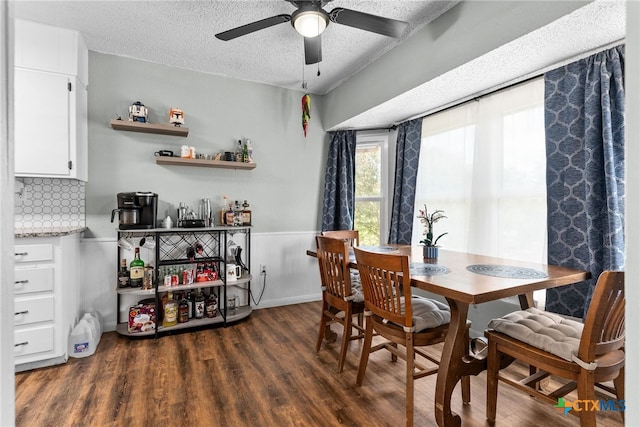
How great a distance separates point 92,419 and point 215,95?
2.90 metres

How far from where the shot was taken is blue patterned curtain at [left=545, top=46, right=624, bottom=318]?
6.15ft

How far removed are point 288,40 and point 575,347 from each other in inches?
111

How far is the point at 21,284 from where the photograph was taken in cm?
215

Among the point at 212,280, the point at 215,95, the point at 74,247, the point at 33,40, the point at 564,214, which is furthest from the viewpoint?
the point at 215,95

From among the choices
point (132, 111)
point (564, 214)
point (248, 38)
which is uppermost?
point (248, 38)

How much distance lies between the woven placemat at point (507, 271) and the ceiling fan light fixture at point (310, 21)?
1764mm

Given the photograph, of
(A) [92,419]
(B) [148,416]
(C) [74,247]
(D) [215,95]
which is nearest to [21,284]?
(C) [74,247]

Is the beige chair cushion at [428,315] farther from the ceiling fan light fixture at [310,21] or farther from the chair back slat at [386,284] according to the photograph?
the ceiling fan light fixture at [310,21]

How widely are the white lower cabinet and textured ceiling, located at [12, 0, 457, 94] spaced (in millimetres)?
1672

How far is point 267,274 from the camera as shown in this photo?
361 cm

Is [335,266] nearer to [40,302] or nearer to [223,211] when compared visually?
[223,211]

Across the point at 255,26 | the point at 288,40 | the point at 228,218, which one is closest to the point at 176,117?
the point at 228,218

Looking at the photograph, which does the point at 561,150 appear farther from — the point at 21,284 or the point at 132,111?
the point at 21,284

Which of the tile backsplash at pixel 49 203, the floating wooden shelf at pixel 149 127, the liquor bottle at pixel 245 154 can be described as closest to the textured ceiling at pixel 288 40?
the floating wooden shelf at pixel 149 127
